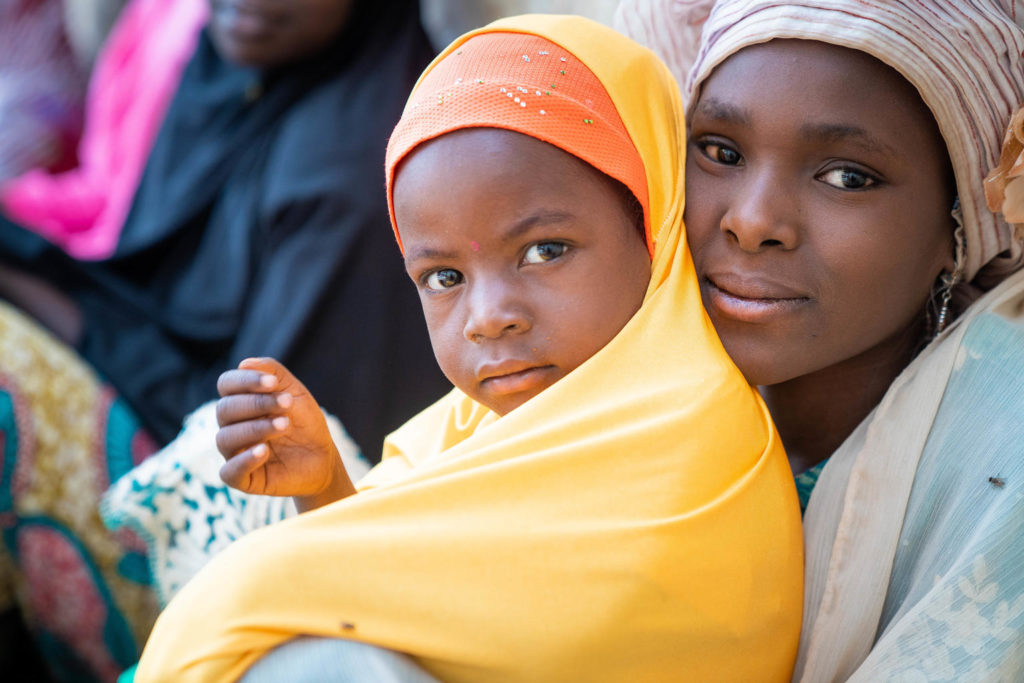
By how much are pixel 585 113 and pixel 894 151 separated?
0.46 meters

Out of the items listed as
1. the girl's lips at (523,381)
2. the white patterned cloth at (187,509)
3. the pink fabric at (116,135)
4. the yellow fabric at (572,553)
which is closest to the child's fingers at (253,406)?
the yellow fabric at (572,553)

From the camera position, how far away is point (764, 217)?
155 centimetres

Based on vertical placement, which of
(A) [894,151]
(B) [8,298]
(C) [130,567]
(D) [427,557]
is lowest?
(C) [130,567]

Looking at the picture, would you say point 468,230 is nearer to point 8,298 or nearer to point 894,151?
point 894,151

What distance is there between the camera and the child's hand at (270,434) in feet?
4.92

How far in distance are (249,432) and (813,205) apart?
0.89 m

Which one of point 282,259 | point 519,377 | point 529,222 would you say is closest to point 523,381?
point 519,377

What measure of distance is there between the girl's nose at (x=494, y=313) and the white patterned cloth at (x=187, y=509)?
0.67 m

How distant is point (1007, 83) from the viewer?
1.58 metres

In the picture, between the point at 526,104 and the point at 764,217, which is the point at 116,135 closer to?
the point at 526,104

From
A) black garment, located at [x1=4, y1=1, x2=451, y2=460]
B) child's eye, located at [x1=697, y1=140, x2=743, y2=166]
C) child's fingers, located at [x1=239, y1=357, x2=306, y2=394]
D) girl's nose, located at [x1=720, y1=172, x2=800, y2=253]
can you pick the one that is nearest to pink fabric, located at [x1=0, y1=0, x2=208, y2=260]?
black garment, located at [x1=4, y1=1, x2=451, y2=460]

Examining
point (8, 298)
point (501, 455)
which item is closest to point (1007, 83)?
point (501, 455)

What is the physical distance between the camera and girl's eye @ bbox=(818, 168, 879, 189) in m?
1.58

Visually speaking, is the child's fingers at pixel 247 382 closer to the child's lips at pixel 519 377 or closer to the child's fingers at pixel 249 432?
the child's fingers at pixel 249 432
